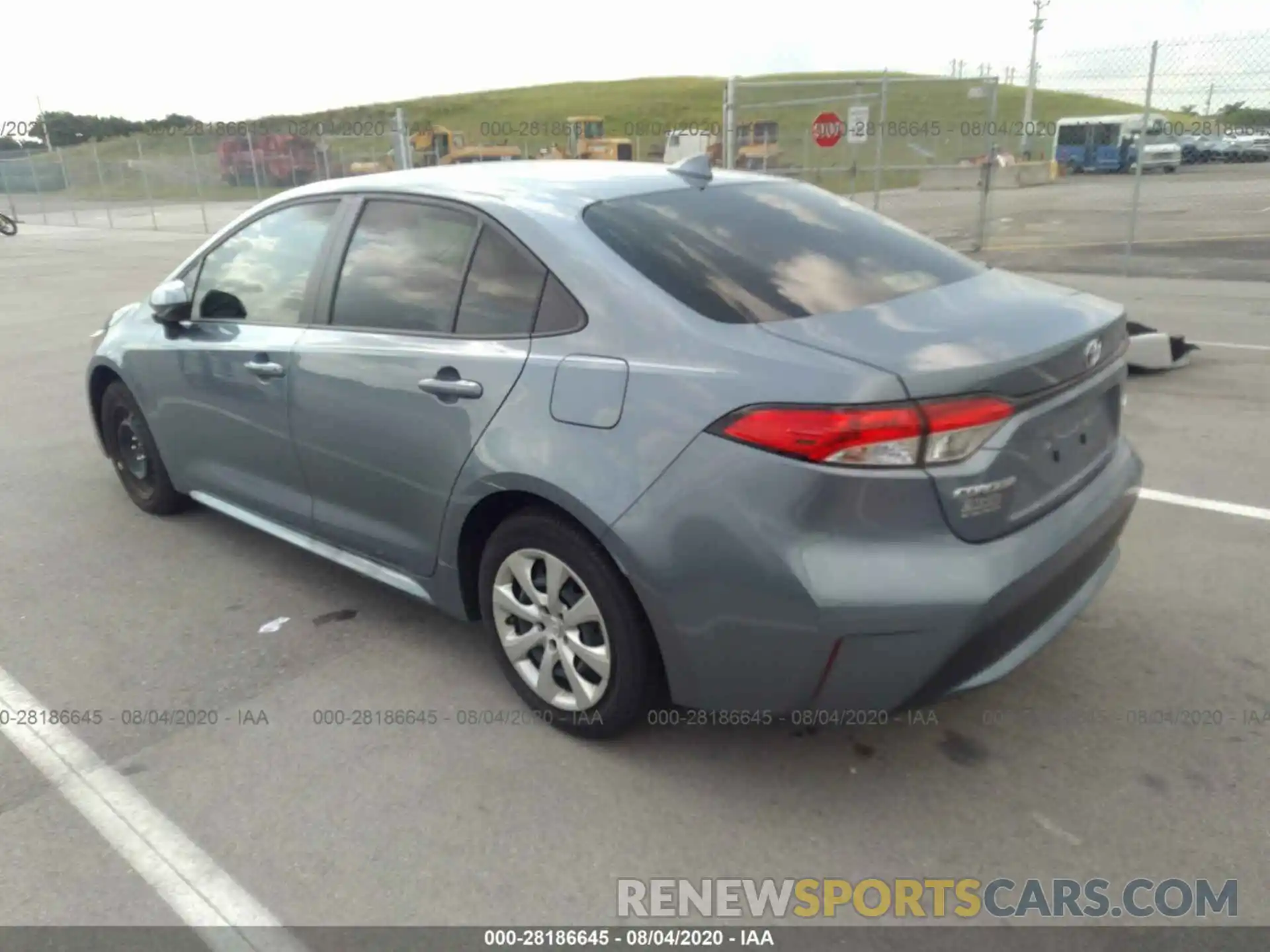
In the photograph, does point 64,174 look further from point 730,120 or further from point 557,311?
point 557,311

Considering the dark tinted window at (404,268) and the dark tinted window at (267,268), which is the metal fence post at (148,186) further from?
the dark tinted window at (404,268)

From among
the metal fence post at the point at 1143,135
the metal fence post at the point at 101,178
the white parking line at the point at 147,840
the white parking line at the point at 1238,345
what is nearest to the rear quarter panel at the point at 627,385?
the white parking line at the point at 147,840

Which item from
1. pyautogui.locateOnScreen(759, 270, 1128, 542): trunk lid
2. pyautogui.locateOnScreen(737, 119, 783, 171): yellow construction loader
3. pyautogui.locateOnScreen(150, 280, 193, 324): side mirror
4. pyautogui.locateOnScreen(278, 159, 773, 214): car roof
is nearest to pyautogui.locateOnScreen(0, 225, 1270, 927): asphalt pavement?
pyautogui.locateOnScreen(759, 270, 1128, 542): trunk lid

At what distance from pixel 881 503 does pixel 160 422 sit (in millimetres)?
3491

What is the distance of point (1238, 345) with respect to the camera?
7.80 m

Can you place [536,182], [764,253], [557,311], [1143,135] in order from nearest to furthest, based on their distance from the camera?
[557,311], [764,253], [536,182], [1143,135]

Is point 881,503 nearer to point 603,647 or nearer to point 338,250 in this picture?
point 603,647

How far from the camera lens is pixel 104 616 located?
13.0ft

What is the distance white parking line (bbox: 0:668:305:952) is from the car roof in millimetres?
2043

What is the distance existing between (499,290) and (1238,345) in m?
7.05

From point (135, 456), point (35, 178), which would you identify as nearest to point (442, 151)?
point (35, 178)

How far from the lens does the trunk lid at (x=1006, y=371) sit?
2381mm

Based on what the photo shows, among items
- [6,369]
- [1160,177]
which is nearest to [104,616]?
[6,369]

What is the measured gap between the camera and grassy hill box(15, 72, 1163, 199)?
16.6 metres
